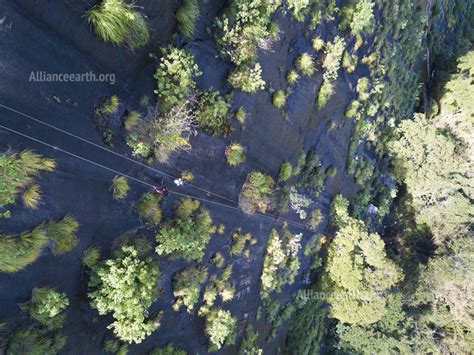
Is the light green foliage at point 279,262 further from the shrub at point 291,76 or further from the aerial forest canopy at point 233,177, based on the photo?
the shrub at point 291,76

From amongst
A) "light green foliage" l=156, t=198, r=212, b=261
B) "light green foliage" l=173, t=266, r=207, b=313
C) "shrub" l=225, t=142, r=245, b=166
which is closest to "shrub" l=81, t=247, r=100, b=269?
"light green foliage" l=156, t=198, r=212, b=261

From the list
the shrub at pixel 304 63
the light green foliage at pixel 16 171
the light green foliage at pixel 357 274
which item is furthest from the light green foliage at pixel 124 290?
the light green foliage at pixel 357 274

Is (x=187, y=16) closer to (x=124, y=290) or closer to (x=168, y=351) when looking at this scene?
(x=124, y=290)

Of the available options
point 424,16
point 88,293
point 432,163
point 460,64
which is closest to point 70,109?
point 88,293

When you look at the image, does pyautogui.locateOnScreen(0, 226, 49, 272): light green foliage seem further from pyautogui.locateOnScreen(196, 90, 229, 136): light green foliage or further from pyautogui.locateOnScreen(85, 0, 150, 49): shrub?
pyautogui.locateOnScreen(196, 90, 229, 136): light green foliage

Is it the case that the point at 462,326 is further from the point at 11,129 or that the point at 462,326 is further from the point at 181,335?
the point at 11,129
